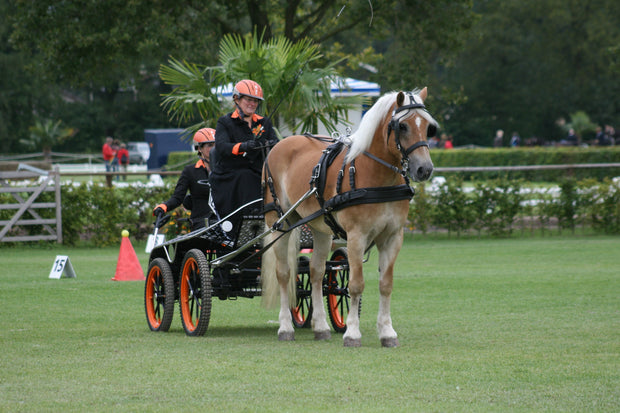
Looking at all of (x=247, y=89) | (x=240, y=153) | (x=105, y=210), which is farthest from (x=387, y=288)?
(x=105, y=210)

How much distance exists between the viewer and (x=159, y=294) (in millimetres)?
8922

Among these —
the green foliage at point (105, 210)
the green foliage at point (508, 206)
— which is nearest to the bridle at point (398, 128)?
the green foliage at point (508, 206)

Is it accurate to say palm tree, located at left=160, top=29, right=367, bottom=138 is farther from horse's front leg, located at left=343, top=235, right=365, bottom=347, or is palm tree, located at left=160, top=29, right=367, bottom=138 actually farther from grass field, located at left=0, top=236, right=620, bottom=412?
horse's front leg, located at left=343, top=235, right=365, bottom=347

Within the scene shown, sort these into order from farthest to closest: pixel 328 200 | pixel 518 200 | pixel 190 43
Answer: pixel 190 43, pixel 518 200, pixel 328 200

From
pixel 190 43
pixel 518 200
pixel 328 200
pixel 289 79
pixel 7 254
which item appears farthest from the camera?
pixel 190 43

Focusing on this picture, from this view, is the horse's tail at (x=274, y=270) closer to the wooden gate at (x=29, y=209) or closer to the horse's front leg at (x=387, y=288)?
the horse's front leg at (x=387, y=288)

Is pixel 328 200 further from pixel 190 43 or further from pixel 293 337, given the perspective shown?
pixel 190 43

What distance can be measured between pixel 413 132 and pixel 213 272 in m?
2.66

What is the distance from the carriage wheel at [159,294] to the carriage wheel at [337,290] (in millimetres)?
1524

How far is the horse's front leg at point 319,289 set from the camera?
8.09 meters

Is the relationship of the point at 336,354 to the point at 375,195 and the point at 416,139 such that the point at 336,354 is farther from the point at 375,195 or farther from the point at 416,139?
the point at 416,139

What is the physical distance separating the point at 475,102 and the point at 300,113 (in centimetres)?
5267

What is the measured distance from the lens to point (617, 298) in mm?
10578

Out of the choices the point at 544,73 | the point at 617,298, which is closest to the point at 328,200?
the point at 617,298
